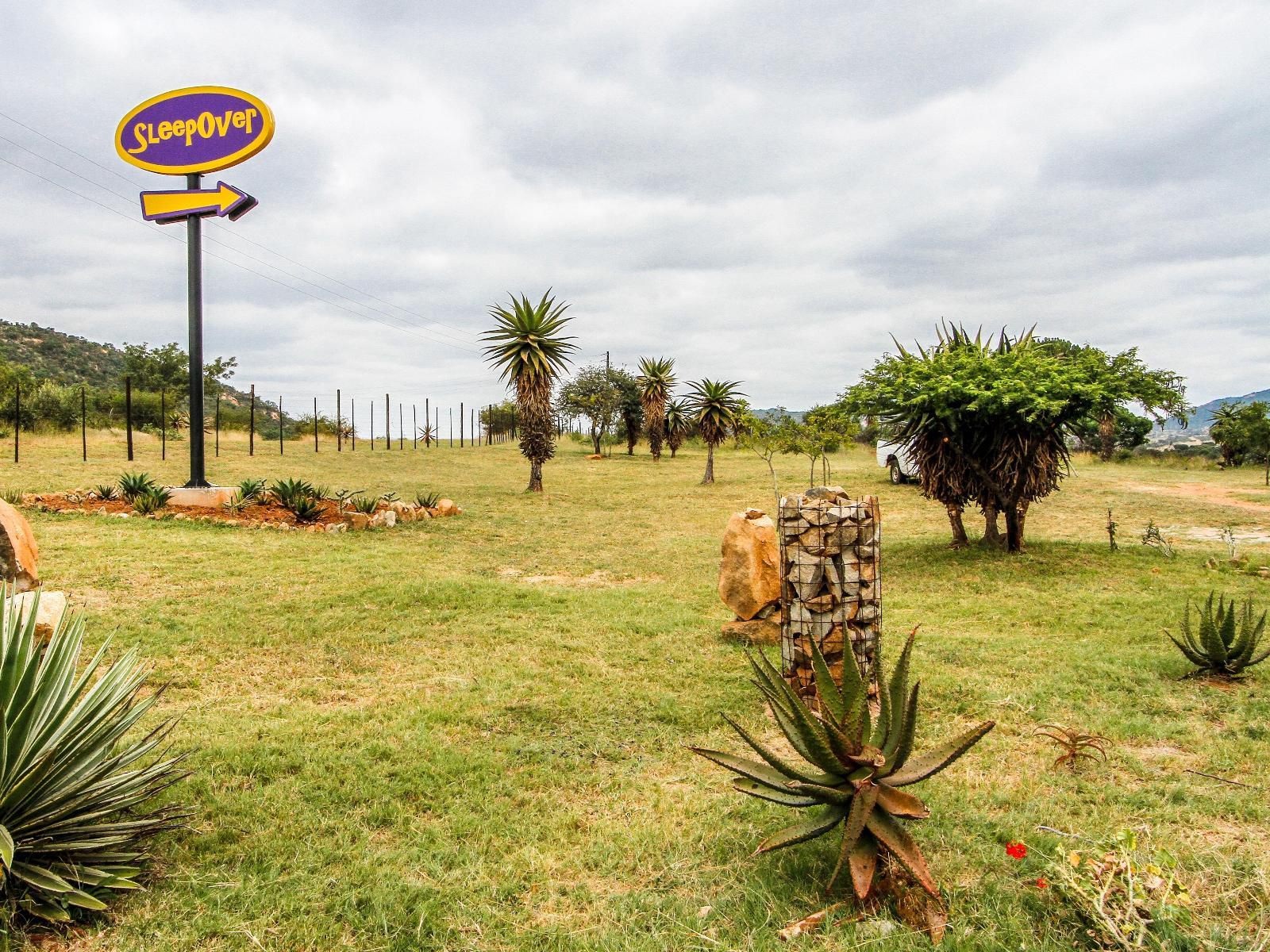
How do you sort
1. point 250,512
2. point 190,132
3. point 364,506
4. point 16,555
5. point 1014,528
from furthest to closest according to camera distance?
point 190,132 < point 364,506 < point 250,512 < point 1014,528 < point 16,555

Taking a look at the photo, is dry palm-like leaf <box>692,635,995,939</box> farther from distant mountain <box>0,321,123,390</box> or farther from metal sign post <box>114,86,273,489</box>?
distant mountain <box>0,321,123,390</box>

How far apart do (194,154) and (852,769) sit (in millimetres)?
19006

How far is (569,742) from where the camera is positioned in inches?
206

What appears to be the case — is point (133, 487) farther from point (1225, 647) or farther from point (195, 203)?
point (1225, 647)

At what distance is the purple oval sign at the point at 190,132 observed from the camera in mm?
16016

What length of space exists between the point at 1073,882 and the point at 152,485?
17589 mm

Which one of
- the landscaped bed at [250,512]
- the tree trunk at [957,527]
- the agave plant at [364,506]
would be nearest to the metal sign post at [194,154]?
the landscaped bed at [250,512]

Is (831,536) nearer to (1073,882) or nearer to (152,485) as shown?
(1073,882)

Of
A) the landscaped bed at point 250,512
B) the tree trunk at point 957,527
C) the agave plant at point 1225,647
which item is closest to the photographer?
the agave plant at point 1225,647

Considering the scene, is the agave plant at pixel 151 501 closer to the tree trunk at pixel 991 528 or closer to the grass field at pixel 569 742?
the grass field at pixel 569 742

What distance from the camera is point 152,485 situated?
15516 millimetres

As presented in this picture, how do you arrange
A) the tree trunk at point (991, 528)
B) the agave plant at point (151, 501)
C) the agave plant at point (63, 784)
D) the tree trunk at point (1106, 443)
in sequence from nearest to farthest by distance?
1. the agave plant at point (63, 784)
2. the tree trunk at point (991, 528)
3. the agave plant at point (151, 501)
4. the tree trunk at point (1106, 443)

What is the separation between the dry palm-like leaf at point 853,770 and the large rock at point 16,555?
818cm

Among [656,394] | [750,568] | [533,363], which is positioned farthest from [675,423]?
[750,568]
